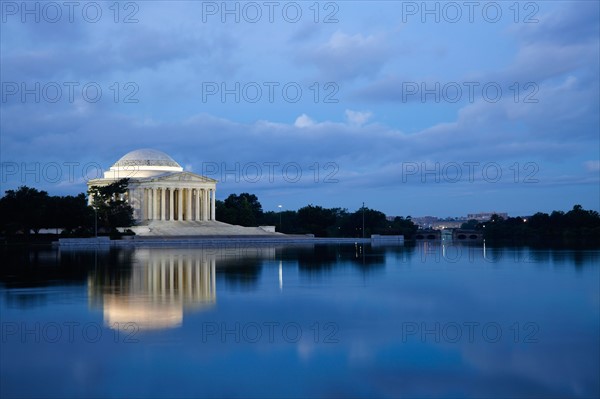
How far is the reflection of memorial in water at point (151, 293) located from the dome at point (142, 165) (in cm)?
7767

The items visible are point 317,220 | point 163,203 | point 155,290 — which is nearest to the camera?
point 155,290

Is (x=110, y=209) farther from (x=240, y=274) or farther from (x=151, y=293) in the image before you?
(x=151, y=293)

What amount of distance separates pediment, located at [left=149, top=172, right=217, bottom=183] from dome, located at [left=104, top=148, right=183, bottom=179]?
4.10 meters

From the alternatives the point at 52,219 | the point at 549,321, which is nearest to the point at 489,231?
the point at 52,219

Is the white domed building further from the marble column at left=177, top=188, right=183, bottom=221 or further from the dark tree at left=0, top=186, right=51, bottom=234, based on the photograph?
the dark tree at left=0, top=186, right=51, bottom=234

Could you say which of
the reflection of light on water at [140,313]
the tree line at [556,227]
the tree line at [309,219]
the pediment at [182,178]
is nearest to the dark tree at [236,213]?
the tree line at [309,219]

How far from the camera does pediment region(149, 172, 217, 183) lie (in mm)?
108938

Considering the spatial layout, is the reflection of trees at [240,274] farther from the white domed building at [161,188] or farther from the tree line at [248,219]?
the white domed building at [161,188]

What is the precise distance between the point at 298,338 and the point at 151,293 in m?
9.67

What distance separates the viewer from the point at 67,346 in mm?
15594

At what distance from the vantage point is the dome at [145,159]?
11488cm

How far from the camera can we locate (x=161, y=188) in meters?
110

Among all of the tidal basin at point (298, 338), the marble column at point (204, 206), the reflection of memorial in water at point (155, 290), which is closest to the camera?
the tidal basin at point (298, 338)

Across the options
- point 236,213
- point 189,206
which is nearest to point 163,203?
point 189,206
